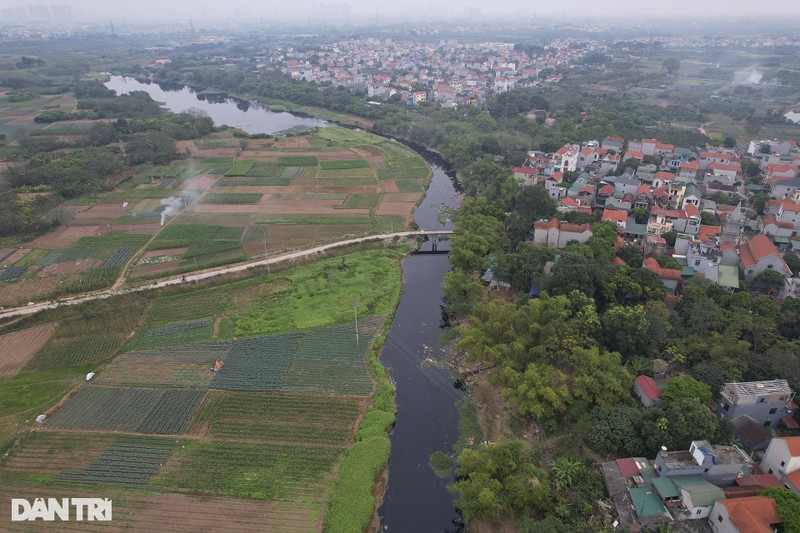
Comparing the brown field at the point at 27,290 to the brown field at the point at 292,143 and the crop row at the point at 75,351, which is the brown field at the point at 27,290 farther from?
the brown field at the point at 292,143

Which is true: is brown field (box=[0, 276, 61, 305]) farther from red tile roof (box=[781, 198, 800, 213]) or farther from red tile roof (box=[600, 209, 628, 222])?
red tile roof (box=[781, 198, 800, 213])

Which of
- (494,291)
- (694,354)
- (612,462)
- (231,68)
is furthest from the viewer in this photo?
(231,68)

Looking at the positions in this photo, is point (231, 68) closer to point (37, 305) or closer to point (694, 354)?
point (37, 305)

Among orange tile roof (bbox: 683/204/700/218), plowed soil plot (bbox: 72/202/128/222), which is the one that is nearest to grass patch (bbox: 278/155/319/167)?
plowed soil plot (bbox: 72/202/128/222)

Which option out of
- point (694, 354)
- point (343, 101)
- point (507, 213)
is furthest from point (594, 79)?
point (694, 354)

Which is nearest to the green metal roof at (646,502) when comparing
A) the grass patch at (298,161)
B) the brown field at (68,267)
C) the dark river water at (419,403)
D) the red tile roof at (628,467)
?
the red tile roof at (628,467)
